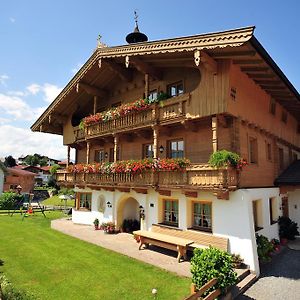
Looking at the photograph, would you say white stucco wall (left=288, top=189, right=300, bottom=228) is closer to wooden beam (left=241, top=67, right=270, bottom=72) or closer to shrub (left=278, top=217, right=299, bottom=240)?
shrub (left=278, top=217, right=299, bottom=240)

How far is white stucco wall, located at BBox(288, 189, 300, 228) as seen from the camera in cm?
1683

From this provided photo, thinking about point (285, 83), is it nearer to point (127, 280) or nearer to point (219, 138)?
point (219, 138)

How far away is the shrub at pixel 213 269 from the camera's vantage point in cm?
804

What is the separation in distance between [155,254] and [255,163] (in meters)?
7.12

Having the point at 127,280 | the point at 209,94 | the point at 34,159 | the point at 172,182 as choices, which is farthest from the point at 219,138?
the point at 34,159

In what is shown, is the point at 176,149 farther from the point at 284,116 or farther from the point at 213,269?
the point at 284,116

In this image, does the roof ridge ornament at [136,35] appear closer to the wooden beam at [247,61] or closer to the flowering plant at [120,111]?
the flowering plant at [120,111]

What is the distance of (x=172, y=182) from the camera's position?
1280 centimetres

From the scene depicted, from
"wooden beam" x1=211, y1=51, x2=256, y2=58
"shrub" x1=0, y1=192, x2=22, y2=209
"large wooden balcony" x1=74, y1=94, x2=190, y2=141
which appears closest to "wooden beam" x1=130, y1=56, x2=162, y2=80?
"large wooden balcony" x1=74, y1=94, x2=190, y2=141

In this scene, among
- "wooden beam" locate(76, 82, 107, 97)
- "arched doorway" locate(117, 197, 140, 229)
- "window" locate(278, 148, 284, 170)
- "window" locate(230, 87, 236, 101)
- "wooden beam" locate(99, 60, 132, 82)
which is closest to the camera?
"window" locate(230, 87, 236, 101)

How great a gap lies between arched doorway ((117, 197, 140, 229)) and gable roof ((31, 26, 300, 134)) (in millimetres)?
9299

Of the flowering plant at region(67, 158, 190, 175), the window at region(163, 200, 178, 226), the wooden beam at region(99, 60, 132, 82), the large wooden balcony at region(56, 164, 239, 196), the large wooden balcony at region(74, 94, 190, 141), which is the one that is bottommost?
the window at region(163, 200, 178, 226)

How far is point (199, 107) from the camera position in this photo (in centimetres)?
1245

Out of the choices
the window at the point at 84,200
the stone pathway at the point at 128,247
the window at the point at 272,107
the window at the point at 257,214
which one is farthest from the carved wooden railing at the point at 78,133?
the window at the point at 272,107
